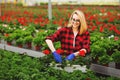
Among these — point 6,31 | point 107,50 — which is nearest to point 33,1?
point 6,31

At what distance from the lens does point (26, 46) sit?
7195 mm

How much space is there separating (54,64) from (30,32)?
3.25 m

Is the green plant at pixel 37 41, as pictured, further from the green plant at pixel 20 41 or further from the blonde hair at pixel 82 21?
the blonde hair at pixel 82 21

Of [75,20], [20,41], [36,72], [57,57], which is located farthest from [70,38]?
[20,41]

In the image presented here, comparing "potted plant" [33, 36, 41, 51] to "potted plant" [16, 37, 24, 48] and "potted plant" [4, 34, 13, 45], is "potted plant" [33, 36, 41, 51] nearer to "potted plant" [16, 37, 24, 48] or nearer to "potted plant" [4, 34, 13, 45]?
"potted plant" [16, 37, 24, 48]

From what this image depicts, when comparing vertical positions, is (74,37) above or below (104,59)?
above

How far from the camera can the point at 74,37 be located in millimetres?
4750

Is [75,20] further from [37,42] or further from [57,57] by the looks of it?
[37,42]

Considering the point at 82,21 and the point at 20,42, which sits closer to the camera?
the point at 82,21

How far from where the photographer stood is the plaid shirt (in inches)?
185

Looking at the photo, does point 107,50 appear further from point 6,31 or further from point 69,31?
point 6,31

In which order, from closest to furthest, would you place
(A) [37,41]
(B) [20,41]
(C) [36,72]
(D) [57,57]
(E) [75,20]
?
(C) [36,72] → (D) [57,57] → (E) [75,20] → (A) [37,41] → (B) [20,41]

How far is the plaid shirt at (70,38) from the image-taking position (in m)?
4.71

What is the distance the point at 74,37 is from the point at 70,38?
0.06 meters
